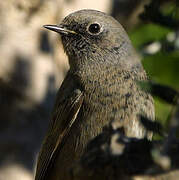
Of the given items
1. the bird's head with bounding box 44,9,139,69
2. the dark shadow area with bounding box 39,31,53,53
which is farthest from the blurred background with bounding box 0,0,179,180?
the bird's head with bounding box 44,9,139,69

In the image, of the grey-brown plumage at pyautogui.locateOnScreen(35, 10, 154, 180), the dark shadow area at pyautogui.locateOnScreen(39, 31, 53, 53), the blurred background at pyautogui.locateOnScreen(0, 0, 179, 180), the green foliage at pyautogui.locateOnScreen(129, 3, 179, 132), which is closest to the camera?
the green foliage at pyautogui.locateOnScreen(129, 3, 179, 132)

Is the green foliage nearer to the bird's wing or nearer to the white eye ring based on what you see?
the white eye ring

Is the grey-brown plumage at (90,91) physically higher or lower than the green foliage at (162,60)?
lower

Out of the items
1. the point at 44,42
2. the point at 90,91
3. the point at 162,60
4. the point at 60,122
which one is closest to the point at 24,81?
the point at 44,42

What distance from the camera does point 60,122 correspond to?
191 inches

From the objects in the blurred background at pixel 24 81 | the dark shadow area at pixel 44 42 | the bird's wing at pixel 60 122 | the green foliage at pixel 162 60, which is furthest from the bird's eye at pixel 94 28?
the dark shadow area at pixel 44 42

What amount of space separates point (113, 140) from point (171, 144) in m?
0.42

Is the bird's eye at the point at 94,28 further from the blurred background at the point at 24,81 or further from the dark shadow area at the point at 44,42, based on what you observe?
the dark shadow area at the point at 44,42

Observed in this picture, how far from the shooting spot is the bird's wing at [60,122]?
4656 mm

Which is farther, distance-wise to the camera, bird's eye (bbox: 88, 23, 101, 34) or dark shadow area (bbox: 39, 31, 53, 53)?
dark shadow area (bbox: 39, 31, 53, 53)

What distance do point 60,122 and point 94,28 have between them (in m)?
0.99

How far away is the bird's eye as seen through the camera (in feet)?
16.2

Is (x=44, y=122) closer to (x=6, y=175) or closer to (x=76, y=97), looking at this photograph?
(x=6, y=175)

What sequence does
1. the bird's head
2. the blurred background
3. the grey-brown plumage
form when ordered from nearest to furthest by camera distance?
the grey-brown plumage < the bird's head < the blurred background
